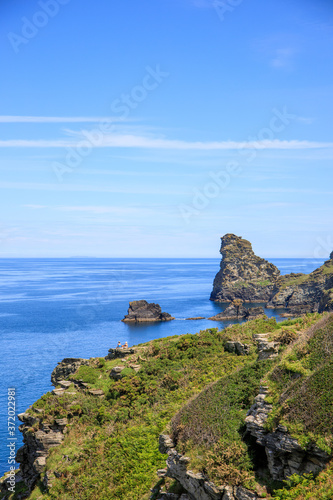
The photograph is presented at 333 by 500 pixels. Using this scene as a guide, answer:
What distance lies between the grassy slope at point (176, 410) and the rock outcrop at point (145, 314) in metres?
84.8

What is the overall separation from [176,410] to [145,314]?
3846 inches

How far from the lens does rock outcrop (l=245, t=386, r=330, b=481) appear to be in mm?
13523

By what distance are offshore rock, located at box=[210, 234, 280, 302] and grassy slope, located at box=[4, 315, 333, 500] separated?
130 metres

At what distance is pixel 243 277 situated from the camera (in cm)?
16562

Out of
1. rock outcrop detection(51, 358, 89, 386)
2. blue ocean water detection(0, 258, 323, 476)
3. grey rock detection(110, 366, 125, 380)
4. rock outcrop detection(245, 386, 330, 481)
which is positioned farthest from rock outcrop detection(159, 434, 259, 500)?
blue ocean water detection(0, 258, 323, 476)

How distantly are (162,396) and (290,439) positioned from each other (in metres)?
14.1

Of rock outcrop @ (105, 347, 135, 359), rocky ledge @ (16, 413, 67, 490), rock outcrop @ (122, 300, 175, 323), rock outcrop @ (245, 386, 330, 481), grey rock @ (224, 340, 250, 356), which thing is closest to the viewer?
rock outcrop @ (245, 386, 330, 481)

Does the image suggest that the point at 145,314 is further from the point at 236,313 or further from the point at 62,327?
the point at 236,313

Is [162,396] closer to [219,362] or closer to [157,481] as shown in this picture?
[219,362]

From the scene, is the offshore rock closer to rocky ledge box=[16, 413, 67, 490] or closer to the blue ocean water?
the blue ocean water

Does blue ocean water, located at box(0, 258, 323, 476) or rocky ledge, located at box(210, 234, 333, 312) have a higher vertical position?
rocky ledge, located at box(210, 234, 333, 312)

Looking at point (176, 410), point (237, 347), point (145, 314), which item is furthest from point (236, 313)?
point (176, 410)

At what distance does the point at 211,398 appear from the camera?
19.2 meters

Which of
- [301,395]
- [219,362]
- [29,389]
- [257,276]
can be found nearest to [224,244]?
[257,276]
